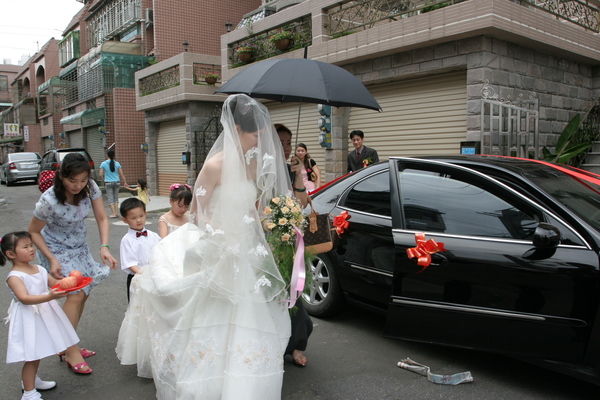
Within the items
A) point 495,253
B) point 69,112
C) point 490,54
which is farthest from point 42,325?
point 69,112

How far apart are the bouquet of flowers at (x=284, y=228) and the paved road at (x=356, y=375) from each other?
0.90 m

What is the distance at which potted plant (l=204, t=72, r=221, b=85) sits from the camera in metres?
15.1

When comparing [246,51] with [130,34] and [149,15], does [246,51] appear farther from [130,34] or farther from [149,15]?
[130,34]

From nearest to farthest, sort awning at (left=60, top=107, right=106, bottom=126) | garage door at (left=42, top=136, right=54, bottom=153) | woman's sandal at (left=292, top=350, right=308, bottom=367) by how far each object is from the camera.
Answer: woman's sandal at (left=292, top=350, right=308, bottom=367)
awning at (left=60, top=107, right=106, bottom=126)
garage door at (left=42, top=136, right=54, bottom=153)

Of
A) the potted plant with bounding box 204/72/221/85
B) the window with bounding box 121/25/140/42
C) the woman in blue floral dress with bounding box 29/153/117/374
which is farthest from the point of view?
the window with bounding box 121/25/140/42

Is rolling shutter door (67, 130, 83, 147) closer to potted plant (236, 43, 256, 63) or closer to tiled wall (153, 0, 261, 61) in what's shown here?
tiled wall (153, 0, 261, 61)

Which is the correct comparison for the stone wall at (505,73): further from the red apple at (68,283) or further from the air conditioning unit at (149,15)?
the air conditioning unit at (149,15)

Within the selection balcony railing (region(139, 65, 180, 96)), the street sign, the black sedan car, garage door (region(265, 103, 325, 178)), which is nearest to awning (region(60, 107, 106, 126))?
balcony railing (region(139, 65, 180, 96))

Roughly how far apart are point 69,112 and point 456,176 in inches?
1109

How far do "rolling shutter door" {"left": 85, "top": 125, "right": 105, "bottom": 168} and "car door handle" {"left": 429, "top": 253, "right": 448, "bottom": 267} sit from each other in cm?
2203

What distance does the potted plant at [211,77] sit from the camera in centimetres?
1512

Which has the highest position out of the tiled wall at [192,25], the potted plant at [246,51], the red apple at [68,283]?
the tiled wall at [192,25]

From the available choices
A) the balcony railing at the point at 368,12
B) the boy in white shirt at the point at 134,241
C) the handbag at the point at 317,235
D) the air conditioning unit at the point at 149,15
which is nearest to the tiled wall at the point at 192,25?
the air conditioning unit at the point at 149,15

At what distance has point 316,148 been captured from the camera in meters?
12.0
